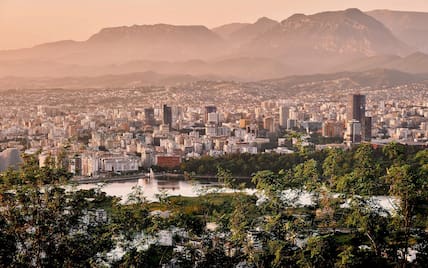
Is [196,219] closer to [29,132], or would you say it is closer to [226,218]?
[226,218]

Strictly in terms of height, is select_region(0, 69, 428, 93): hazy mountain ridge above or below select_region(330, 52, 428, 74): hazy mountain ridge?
below

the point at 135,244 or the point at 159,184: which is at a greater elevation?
the point at 135,244

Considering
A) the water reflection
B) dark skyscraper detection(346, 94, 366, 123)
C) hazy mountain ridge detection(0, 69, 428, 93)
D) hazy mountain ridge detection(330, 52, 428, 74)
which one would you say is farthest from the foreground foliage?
hazy mountain ridge detection(330, 52, 428, 74)

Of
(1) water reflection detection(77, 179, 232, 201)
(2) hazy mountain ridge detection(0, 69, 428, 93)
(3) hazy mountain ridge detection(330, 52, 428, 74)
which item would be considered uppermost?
(3) hazy mountain ridge detection(330, 52, 428, 74)

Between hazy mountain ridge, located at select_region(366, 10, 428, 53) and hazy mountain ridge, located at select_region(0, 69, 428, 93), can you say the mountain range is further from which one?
hazy mountain ridge, located at select_region(0, 69, 428, 93)

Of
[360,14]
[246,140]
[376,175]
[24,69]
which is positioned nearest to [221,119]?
[246,140]

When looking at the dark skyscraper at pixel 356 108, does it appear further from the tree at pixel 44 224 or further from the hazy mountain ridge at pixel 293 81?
the tree at pixel 44 224

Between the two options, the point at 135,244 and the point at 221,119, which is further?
the point at 221,119
